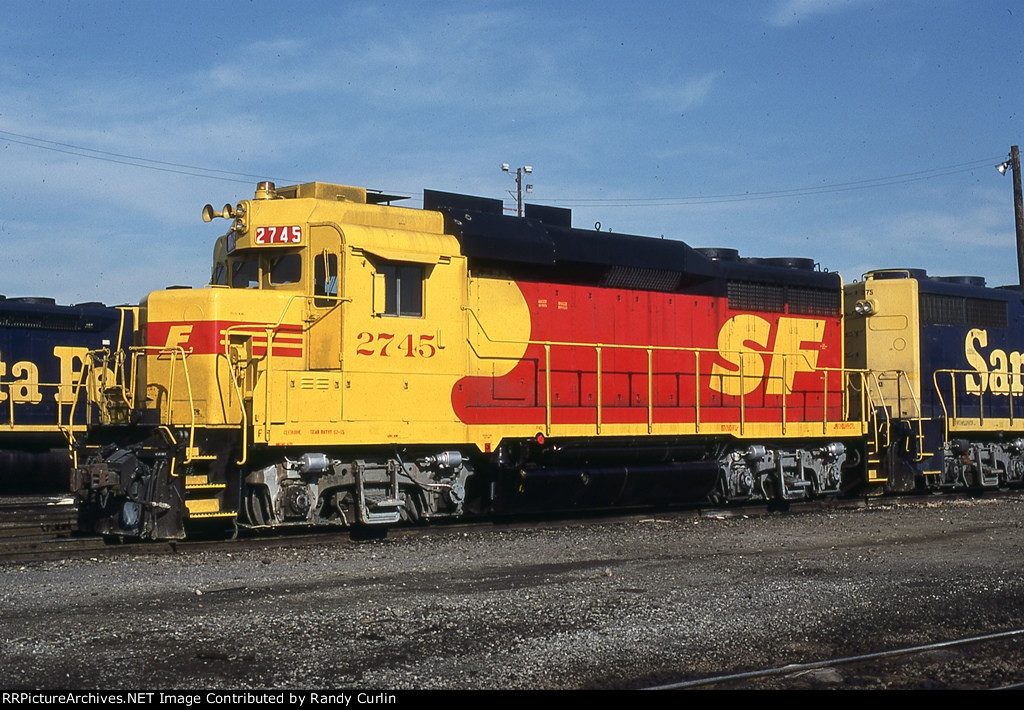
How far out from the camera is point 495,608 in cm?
755

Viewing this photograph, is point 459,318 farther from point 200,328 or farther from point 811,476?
point 811,476

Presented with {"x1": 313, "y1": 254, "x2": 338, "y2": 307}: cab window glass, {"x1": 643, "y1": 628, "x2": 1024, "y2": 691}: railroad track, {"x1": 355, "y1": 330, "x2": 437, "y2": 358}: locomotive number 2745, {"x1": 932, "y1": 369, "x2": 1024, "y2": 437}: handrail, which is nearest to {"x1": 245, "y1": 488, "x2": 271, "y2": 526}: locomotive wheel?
{"x1": 355, "y1": 330, "x2": 437, "y2": 358}: locomotive number 2745

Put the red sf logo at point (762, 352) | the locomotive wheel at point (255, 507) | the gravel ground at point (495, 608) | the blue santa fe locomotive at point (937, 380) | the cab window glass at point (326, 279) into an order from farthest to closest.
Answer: the blue santa fe locomotive at point (937, 380) → the red sf logo at point (762, 352) → the cab window glass at point (326, 279) → the locomotive wheel at point (255, 507) → the gravel ground at point (495, 608)

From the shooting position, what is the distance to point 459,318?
12.2 m

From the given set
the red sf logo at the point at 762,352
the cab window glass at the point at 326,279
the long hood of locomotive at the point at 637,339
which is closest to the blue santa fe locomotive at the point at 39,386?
the cab window glass at the point at 326,279

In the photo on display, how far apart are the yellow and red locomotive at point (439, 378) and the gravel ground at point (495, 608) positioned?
839 mm

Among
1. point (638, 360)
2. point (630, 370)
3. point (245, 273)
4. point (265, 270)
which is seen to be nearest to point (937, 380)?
point (638, 360)

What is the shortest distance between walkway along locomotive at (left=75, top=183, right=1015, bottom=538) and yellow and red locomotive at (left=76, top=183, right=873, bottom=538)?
3 cm

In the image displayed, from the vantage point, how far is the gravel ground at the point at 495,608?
5.89 m

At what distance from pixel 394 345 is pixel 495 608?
180 inches

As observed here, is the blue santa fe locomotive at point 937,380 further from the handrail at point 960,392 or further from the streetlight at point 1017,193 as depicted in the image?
the streetlight at point 1017,193

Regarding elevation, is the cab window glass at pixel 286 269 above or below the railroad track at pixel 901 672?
above

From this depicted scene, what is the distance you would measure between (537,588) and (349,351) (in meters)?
3.83

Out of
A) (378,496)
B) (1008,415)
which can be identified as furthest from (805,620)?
(1008,415)
